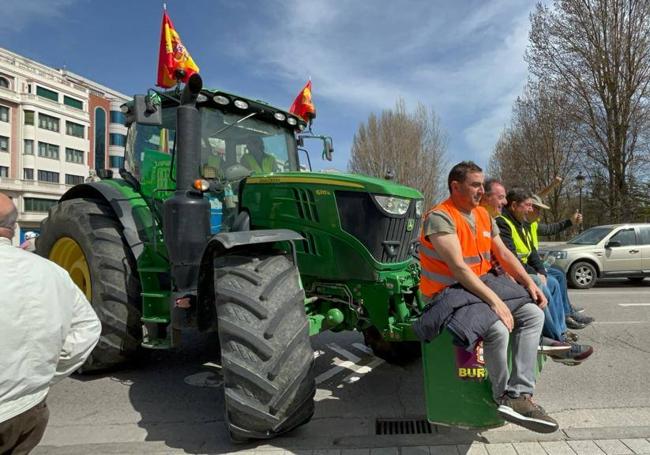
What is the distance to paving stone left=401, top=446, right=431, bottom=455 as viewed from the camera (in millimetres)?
3090

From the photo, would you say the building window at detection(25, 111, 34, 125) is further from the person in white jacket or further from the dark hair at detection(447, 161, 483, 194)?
the dark hair at detection(447, 161, 483, 194)

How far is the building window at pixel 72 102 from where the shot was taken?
53.5m

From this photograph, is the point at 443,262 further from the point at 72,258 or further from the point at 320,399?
the point at 72,258

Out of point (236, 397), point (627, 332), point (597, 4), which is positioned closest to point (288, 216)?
point (236, 397)

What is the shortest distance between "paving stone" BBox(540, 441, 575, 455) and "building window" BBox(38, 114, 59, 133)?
56.9 meters

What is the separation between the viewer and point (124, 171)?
5.30m

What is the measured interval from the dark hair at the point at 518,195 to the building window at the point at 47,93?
5691 cm

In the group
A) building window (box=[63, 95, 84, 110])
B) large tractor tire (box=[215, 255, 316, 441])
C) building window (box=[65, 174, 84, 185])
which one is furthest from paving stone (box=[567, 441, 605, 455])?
building window (box=[63, 95, 84, 110])

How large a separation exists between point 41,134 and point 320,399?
55.2 meters

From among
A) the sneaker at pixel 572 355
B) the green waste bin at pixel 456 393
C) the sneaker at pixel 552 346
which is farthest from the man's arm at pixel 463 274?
the sneaker at pixel 572 355

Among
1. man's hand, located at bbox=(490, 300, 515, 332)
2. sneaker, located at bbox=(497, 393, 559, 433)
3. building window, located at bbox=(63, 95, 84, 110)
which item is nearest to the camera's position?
sneaker, located at bbox=(497, 393, 559, 433)

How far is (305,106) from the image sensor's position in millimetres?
5852

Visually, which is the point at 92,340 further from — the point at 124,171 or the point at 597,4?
the point at 597,4

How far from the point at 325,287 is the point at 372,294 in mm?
441
